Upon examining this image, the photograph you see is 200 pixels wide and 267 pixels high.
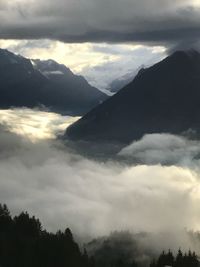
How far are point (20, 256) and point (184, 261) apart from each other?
49.2 metres

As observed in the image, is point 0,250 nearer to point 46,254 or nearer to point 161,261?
point 46,254

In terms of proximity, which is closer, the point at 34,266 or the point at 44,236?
the point at 34,266

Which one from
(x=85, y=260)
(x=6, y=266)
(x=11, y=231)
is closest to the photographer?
(x=6, y=266)

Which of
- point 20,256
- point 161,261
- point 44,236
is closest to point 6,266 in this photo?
point 20,256

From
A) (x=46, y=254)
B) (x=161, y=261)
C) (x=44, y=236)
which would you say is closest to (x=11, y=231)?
(x=44, y=236)

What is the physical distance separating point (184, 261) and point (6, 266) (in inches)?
2115

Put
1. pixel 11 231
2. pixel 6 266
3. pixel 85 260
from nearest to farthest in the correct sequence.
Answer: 1. pixel 6 266
2. pixel 85 260
3. pixel 11 231

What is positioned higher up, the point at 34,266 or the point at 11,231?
the point at 11,231

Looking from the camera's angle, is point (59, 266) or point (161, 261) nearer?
point (59, 266)

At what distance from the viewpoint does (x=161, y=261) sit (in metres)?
192

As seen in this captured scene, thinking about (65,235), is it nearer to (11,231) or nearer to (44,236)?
(44,236)

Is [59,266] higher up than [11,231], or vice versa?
[11,231]

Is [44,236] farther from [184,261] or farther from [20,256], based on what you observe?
[184,261]

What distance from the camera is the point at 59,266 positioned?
568 feet
